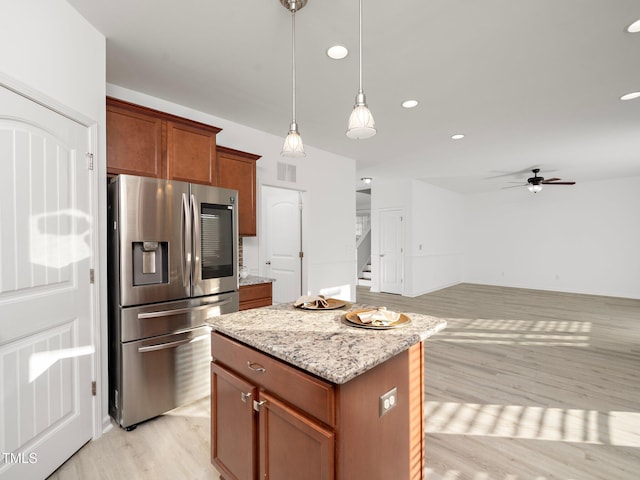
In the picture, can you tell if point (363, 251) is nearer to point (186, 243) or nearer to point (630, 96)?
point (630, 96)

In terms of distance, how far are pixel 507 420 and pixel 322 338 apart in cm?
194

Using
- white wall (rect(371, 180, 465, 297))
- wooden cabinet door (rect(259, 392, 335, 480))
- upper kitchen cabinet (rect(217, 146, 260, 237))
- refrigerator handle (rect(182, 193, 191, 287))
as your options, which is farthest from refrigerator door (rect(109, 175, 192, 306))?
white wall (rect(371, 180, 465, 297))

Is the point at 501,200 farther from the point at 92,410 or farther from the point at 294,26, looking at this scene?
the point at 92,410

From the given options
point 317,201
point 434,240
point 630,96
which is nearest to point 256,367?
point 317,201

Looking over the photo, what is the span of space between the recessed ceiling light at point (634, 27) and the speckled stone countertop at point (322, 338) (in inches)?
92.4

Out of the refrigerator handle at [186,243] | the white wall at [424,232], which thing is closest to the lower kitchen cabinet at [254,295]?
the refrigerator handle at [186,243]

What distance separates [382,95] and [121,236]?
260 cm

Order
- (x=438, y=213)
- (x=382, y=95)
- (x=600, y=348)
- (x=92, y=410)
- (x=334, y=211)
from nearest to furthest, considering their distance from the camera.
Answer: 1. (x=92, y=410)
2. (x=382, y=95)
3. (x=600, y=348)
4. (x=334, y=211)
5. (x=438, y=213)

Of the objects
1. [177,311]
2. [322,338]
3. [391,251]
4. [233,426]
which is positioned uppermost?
[391,251]

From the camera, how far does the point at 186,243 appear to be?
2406 millimetres

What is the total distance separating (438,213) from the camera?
26.8 feet

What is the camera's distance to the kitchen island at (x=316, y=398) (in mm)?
1066

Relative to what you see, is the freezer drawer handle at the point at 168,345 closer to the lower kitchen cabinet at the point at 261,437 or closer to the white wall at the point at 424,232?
the lower kitchen cabinet at the point at 261,437

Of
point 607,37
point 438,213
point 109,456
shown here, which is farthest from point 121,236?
point 438,213
